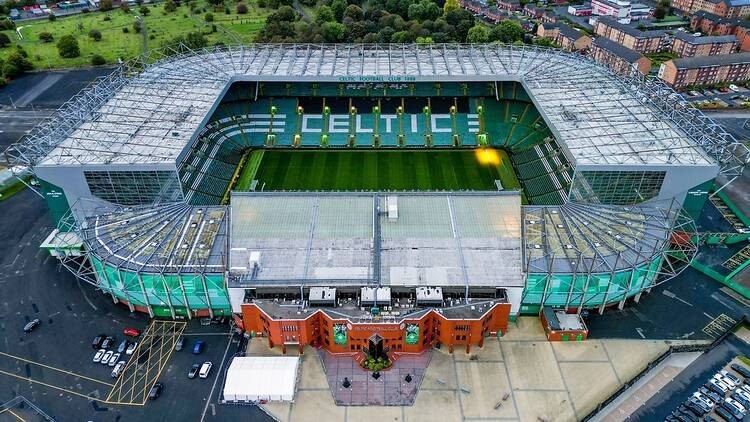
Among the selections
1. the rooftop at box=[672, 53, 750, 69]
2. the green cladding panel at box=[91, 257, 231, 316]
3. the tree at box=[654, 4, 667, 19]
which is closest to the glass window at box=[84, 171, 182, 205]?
the green cladding panel at box=[91, 257, 231, 316]

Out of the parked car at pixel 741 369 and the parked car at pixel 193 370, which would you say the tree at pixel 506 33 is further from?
the parked car at pixel 193 370

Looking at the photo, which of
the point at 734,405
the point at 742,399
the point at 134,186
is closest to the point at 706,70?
the point at 742,399

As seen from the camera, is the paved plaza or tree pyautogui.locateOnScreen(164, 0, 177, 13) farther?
tree pyautogui.locateOnScreen(164, 0, 177, 13)

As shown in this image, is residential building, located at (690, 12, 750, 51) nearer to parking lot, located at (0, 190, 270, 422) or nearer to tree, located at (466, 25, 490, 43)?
tree, located at (466, 25, 490, 43)

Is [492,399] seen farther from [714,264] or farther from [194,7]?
[194,7]

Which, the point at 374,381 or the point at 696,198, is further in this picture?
the point at 696,198

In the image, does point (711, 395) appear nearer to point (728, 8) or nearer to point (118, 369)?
point (118, 369)
